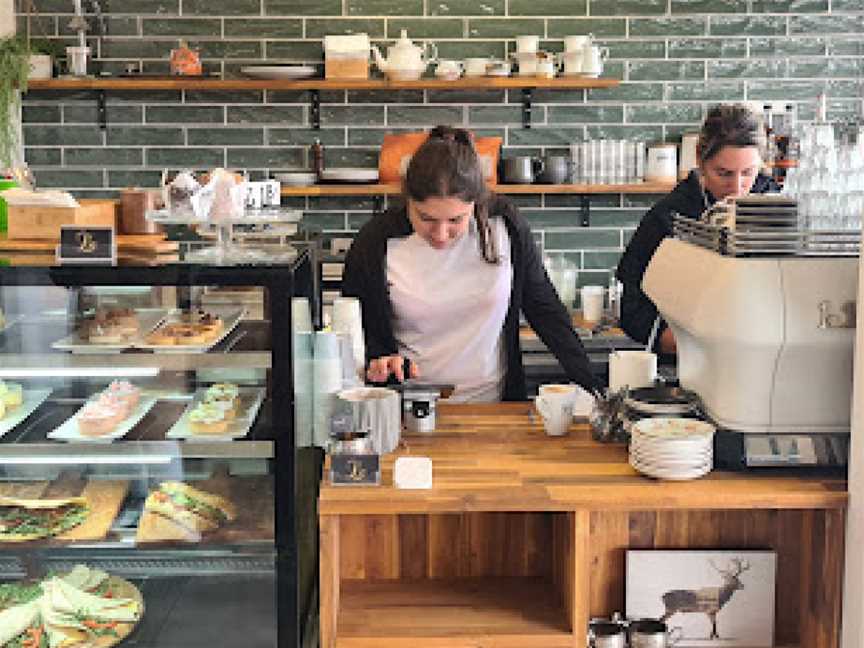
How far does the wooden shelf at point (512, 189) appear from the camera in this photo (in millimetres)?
5152

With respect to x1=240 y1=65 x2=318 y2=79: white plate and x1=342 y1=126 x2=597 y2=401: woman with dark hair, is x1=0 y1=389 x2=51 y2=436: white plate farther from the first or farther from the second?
x1=240 y1=65 x2=318 y2=79: white plate

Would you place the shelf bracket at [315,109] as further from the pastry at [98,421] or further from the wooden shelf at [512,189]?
the pastry at [98,421]

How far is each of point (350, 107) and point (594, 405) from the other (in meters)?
3.13

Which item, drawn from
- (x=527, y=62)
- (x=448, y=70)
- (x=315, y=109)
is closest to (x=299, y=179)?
(x=315, y=109)

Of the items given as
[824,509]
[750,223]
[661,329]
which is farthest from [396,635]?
[661,329]

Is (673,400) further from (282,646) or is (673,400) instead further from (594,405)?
(282,646)

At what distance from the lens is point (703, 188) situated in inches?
145

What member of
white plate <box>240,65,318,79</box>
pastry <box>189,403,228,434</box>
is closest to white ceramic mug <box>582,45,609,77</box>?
white plate <box>240,65,318,79</box>

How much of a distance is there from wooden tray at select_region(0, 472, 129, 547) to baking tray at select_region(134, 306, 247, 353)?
355 millimetres

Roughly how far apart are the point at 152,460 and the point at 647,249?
1.90m

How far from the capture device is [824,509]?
2213mm

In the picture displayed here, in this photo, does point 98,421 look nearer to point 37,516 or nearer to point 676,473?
point 37,516

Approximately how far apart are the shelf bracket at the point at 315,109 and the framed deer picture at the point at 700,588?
11.5 feet

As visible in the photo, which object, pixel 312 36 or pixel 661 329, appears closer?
pixel 661 329
